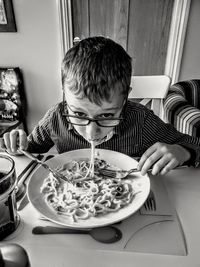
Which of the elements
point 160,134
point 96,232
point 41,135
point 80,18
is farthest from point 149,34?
point 96,232

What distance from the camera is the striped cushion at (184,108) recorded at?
136 cm

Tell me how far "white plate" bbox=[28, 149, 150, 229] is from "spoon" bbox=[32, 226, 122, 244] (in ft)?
0.07

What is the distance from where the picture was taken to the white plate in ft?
1.98

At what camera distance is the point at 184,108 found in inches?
57.4

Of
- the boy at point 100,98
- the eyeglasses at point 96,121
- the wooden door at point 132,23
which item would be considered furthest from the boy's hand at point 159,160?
the wooden door at point 132,23

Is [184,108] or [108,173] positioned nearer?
[108,173]

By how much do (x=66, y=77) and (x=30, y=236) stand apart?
516 mm

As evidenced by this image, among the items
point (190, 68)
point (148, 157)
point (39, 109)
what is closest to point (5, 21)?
point (39, 109)

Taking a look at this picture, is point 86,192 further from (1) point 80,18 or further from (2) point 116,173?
(1) point 80,18

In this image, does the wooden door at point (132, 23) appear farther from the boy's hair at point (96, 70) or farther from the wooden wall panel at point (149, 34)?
the boy's hair at point (96, 70)

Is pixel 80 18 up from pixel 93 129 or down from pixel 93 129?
up

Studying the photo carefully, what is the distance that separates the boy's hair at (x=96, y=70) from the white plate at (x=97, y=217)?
24cm

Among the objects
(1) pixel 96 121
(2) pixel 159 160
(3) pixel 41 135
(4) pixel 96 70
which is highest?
(4) pixel 96 70

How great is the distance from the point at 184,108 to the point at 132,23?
1.27 meters
